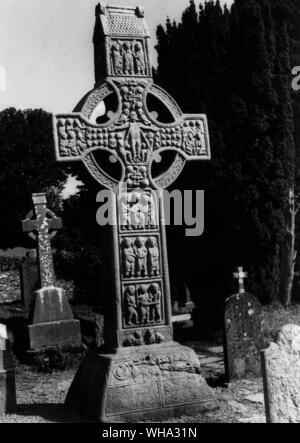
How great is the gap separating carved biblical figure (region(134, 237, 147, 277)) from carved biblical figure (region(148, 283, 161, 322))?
0.16 meters

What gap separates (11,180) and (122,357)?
28586 mm

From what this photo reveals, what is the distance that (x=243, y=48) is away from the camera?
11008mm

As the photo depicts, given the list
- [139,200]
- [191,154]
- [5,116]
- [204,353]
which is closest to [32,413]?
[139,200]

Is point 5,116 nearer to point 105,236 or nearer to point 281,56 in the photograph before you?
point 281,56

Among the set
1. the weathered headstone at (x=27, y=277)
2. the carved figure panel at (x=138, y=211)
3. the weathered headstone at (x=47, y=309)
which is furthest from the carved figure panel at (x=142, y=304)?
the weathered headstone at (x=27, y=277)

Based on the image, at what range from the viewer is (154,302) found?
16.7ft

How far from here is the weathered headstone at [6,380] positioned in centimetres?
478

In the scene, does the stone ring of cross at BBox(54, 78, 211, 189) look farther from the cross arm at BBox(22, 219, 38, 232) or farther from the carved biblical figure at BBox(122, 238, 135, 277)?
the cross arm at BBox(22, 219, 38, 232)

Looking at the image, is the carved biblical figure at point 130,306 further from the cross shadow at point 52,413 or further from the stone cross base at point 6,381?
the stone cross base at point 6,381

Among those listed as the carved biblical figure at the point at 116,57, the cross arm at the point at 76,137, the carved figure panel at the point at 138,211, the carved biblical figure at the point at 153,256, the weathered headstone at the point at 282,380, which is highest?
the carved biblical figure at the point at 116,57

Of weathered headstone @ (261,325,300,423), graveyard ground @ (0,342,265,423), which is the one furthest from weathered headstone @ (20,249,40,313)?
weathered headstone @ (261,325,300,423)

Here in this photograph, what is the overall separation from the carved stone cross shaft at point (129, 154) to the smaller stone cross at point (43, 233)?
569 centimetres

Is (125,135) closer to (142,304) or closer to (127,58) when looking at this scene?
(127,58)

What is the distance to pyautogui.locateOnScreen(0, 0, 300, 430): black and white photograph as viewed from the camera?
481 centimetres
